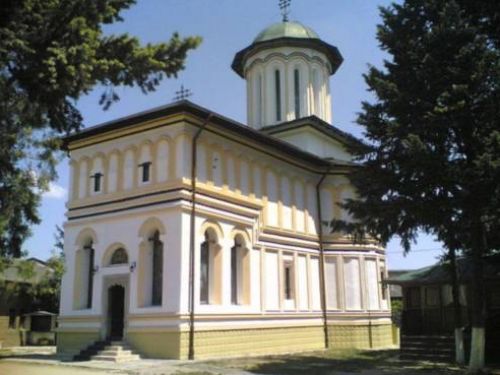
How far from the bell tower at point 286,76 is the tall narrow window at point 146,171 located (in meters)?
10.5

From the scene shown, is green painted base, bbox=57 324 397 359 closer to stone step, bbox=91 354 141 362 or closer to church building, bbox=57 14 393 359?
church building, bbox=57 14 393 359

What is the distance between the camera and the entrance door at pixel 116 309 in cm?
2091

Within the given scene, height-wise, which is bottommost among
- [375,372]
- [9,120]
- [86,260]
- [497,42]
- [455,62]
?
[375,372]

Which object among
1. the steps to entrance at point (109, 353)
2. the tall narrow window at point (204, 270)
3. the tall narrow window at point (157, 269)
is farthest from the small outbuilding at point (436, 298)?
the steps to entrance at point (109, 353)

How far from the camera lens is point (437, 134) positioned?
1675 cm

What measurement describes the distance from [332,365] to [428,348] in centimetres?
385

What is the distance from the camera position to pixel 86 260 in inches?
878

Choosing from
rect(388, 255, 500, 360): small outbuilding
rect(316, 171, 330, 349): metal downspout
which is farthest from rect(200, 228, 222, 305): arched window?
rect(316, 171, 330, 349): metal downspout

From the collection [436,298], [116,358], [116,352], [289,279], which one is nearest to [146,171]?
[116,352]

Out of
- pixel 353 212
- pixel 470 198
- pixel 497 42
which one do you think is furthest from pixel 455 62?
pixel 353 212

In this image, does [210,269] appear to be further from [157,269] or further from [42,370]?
[42,370]

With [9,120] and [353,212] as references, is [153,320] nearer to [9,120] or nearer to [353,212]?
[353,212]

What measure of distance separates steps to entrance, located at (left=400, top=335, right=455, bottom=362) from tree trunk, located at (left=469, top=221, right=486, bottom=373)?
3.02 m

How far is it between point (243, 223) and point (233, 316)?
3580mm
